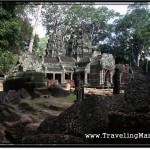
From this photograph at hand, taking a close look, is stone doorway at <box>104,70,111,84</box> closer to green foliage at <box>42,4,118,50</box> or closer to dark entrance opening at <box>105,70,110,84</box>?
dark entrance opening at <box>105,70,110,84</box>

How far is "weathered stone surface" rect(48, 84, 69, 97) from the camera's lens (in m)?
7.02

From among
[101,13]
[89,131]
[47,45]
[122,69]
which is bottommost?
[89,131]

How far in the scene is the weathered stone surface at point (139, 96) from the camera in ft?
17.8

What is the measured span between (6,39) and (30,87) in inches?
60.8

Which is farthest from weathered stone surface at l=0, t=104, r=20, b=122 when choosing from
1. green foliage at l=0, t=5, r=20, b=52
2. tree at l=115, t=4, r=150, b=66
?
tree at l=115, t=4, r=150, b=66

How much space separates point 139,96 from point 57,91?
2.12 meters

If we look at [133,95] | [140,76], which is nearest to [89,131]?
[133,95]

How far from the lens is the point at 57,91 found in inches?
277

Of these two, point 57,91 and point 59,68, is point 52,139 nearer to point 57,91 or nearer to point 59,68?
point 57,91

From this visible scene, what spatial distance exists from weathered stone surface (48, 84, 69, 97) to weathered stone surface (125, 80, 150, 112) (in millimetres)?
1771

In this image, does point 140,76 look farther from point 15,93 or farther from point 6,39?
point 6,39

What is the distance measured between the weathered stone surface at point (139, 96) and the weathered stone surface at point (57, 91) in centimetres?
177

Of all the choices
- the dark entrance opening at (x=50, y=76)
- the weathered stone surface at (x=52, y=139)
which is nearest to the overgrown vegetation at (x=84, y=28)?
the dark entrance opening at (x=50, y=76)

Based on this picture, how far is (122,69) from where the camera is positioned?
6.84m
